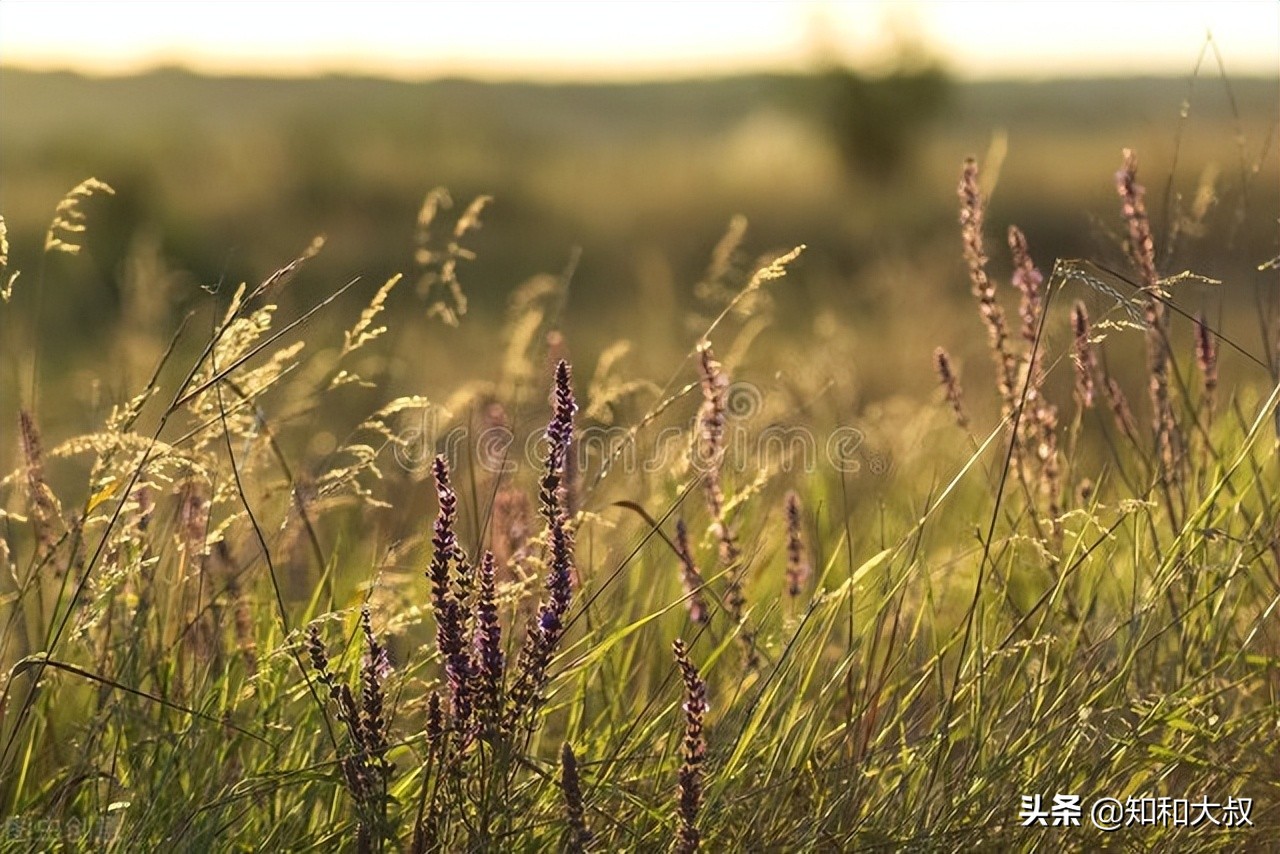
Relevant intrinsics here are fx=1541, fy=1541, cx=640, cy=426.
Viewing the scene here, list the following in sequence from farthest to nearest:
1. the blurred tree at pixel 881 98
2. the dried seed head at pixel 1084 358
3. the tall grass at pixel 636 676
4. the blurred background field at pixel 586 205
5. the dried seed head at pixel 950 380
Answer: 1. the blurred tree at pixel 881 98
2. the blurred background field at pixel 586 205
3. the dried seed head at pixel 950 380
4. the dried seed head at pixel 1084 358
5. the tall grass at pixel 636 676

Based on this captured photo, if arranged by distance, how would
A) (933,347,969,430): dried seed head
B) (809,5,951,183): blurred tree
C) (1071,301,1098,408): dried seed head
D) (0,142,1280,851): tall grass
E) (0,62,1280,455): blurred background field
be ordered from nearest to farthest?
1. (0,142,1280,851): tall grass
2. (1071,301,1098,408): dried seed head
3. (933,347,969,430): dried seed head
4. (0,62,1280,455): blurred background field
5. (809,5,951,183): blurred tree

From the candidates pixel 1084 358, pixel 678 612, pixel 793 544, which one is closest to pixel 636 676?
pixel 678 612

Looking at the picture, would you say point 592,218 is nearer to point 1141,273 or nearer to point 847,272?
point 847,272

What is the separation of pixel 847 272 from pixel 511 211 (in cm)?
578

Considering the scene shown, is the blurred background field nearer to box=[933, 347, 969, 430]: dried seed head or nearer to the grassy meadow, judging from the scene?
the grassy meadow

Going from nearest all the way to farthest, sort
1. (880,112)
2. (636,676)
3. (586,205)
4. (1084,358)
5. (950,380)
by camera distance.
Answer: (1084,358), (950,380), (636,676), (586,205), (880,112)

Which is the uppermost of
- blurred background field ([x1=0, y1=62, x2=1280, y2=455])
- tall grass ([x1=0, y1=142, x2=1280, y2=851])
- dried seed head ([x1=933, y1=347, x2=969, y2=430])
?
dried seed head ([x1=933, y1=347, x2=969, y2=430])

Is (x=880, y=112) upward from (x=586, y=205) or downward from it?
upward

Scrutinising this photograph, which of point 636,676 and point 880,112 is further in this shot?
point 880,112

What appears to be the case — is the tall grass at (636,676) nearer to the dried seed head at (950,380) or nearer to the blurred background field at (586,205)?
the dried seed head at (950,380)

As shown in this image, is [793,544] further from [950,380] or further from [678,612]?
[678,612]

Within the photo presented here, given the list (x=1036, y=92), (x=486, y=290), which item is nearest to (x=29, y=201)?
(x=486, y=290)

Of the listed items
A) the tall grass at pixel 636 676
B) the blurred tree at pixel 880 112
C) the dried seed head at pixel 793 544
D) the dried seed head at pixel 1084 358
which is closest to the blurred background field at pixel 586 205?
the blurred tree at pixel 880 112

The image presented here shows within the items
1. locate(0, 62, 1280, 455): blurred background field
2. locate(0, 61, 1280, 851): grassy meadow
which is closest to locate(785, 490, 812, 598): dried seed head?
locate(0, 61, 1280, 851): grassy meadow
